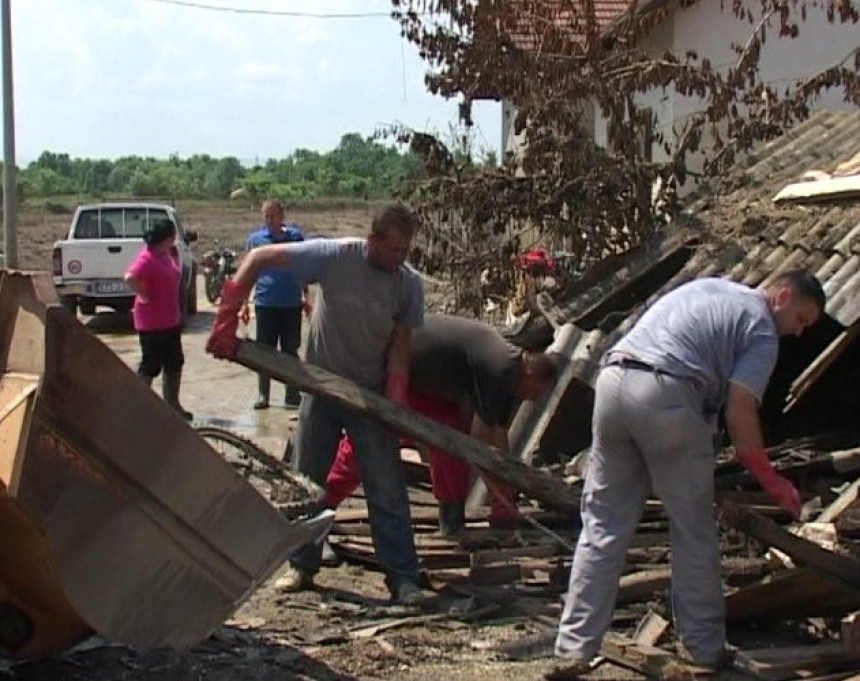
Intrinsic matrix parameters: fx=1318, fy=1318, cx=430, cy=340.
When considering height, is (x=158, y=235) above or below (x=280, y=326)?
above

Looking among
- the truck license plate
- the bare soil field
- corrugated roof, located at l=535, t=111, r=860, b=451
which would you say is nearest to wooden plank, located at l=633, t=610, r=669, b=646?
corrugated roof, located at l=535, t=111, r=860, b=451

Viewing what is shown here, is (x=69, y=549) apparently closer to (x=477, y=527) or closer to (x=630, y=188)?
(x=477, y=527)

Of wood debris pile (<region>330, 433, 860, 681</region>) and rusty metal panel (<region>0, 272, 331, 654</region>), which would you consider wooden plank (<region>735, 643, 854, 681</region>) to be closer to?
A: wood debris pile (<region>330, 433, 860, 681</region>)

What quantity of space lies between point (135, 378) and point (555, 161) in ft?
22.2

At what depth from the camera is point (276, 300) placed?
11141 millimetres

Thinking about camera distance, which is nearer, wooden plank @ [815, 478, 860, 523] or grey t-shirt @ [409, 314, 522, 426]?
wooden plank @ [815, 478, 860, 523]

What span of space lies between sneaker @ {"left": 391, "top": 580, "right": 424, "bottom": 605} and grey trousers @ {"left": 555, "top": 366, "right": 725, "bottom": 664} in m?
1.16

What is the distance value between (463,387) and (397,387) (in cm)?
75

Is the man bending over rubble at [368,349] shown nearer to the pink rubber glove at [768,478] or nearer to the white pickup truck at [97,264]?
the pink rubber glove at [768,478]

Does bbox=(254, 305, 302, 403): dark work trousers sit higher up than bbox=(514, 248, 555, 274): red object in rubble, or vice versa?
bbox=(514, 248, 555, 274): red object in rubble

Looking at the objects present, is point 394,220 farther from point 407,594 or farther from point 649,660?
point 649,660

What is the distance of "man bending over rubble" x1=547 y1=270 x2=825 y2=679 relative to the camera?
5.19 metres

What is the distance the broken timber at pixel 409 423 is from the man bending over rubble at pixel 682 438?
2.07 ft

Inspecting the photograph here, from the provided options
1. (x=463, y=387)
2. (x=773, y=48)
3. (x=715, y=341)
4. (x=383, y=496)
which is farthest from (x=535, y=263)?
(x=715, y=341)
